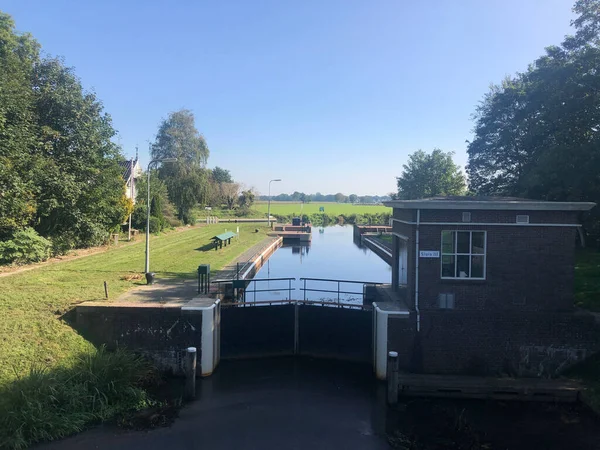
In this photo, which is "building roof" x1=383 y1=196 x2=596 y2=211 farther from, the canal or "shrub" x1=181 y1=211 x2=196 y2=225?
"shrub" x1=181 y1=211 x2=196 y2=225

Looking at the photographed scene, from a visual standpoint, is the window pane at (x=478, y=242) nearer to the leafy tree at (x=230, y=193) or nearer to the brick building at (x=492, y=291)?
the brick building at (x=492, y=291)

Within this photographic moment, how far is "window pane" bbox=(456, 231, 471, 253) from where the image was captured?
11.6 metres

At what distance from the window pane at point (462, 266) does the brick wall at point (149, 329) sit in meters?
7.13

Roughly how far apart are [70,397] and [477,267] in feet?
33.9

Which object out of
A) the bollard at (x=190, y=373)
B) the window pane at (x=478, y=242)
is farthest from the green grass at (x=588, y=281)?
the bollard at (x=190, y=373)

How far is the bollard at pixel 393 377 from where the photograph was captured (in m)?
10.1

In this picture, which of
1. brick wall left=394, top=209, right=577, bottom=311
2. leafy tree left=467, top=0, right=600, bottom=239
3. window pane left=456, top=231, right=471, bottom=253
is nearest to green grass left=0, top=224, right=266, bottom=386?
brick wall left=394, top=209, right=577, bottom=311

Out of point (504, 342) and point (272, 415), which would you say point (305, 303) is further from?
point (504, 342)

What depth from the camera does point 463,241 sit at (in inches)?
456

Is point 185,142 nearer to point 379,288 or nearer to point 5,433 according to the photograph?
point 379,288

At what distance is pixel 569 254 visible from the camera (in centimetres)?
1139

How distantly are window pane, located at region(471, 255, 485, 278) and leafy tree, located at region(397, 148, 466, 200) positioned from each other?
39220 mm

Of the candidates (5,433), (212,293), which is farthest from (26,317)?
(212,293)

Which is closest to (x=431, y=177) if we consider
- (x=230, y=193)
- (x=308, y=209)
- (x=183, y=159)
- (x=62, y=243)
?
(x=183, y=159)
